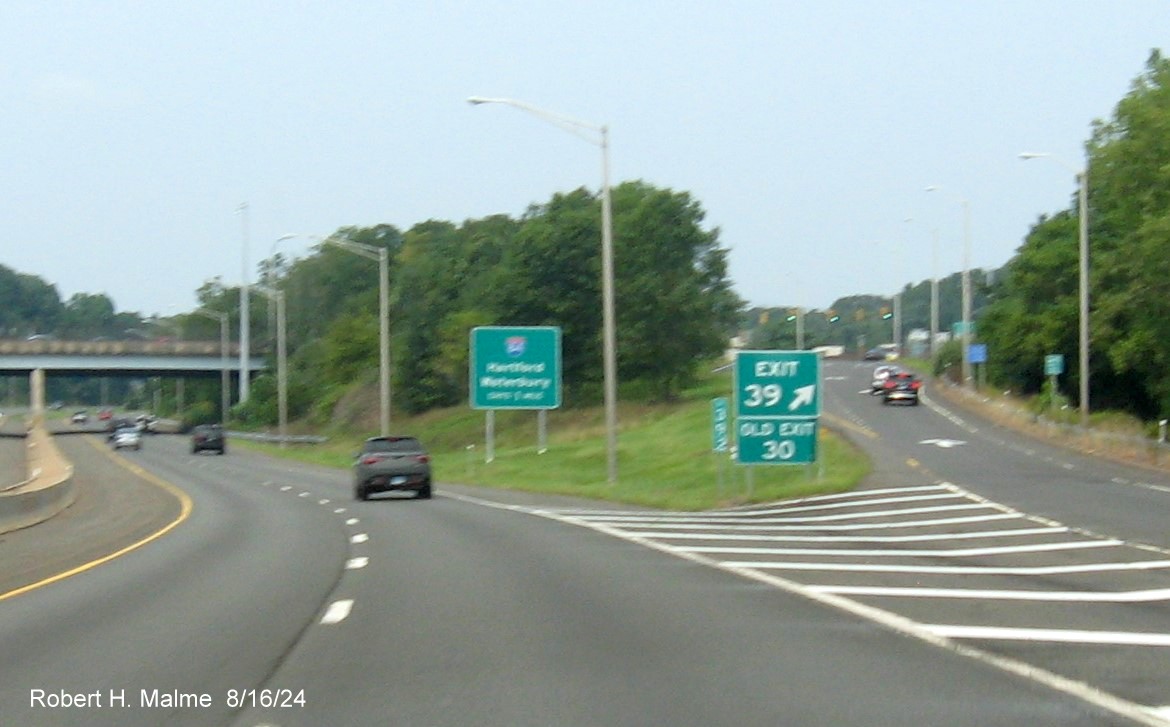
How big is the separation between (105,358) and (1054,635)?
10584 centimetres

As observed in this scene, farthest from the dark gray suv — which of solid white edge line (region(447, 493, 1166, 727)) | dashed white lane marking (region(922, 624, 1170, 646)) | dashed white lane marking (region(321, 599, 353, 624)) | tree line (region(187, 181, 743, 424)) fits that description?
tree line (region(187, 181, 743, 424))

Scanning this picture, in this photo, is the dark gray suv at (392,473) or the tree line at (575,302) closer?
the dark gray suv at (392,473)

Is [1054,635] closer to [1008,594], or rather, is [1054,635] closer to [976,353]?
[1008,594]

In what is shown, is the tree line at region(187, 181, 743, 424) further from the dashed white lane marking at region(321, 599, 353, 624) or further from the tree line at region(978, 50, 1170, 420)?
the dashed white lane marking at region(321, 599, 353, 624)

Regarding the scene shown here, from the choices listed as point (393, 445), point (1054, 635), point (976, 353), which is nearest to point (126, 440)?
point (976, 353)

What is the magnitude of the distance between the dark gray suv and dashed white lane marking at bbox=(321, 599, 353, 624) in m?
23.6

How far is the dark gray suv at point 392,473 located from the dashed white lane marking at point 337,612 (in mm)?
23588

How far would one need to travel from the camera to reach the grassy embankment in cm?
3644

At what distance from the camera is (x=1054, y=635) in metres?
11.6

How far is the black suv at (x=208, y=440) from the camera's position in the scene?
270ft

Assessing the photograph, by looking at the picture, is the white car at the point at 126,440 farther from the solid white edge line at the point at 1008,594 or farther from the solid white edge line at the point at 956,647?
the solid white edge line at the point at 1008,594

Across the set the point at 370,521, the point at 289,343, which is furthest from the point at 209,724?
the point at 289,343

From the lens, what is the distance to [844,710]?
29.0 feet

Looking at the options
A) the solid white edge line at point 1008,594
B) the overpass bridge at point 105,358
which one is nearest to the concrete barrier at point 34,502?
the solid white edge line at point 1008,594
